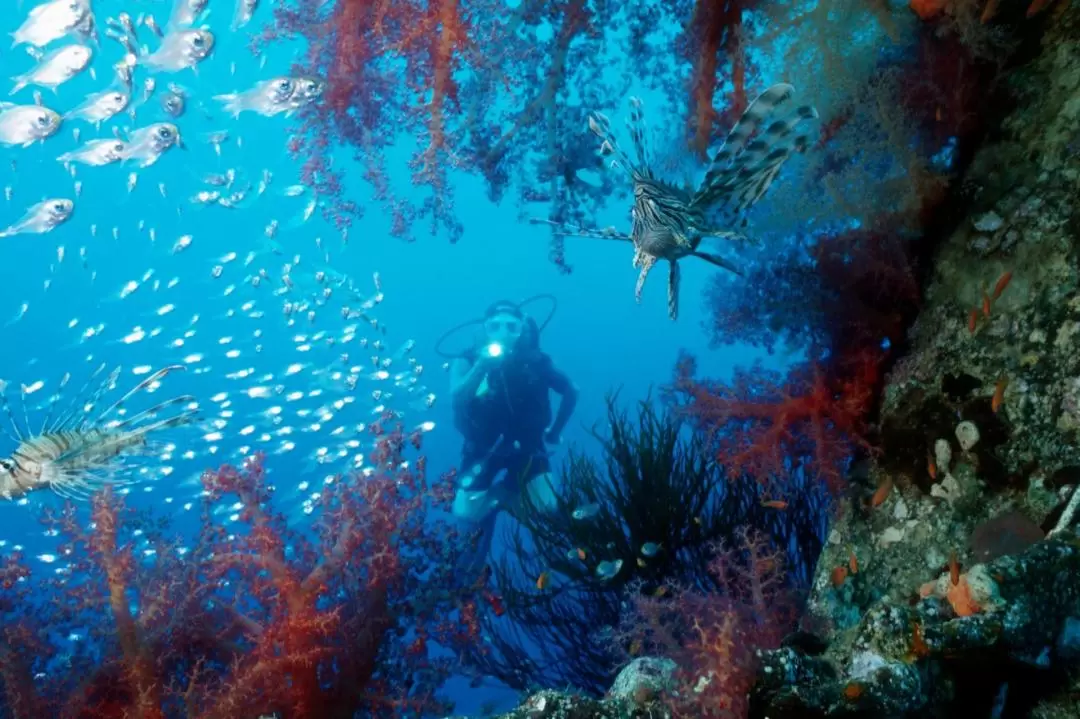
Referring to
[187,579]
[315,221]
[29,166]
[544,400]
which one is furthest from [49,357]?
[187,579]

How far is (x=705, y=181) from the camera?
280 centimetres

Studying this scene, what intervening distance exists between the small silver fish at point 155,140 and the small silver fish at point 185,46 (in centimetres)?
68

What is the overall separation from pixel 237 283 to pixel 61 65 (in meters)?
21.0

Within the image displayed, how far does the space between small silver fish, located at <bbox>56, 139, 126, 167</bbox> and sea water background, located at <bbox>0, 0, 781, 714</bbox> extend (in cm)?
646

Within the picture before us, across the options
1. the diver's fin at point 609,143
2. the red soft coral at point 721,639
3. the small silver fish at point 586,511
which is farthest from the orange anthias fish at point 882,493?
the small silver fish at point 586,511

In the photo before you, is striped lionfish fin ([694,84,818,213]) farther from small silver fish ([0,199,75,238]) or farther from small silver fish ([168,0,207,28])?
small silver fish ([0,199,75,238])

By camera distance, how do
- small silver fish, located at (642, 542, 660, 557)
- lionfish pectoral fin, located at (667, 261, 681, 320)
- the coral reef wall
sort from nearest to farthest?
the coral reef wall → lionfish pectoral fin, located at (667, 261, 681, 320) → small silver fish, located at (642, 542, 660, 557)

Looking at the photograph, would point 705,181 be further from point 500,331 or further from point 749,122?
point 500,331

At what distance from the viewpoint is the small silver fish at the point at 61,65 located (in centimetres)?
725

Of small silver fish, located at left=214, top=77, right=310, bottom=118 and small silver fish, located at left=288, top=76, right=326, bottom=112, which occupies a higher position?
small silver fish, located at left=214, top=77, right=310, bottom=118

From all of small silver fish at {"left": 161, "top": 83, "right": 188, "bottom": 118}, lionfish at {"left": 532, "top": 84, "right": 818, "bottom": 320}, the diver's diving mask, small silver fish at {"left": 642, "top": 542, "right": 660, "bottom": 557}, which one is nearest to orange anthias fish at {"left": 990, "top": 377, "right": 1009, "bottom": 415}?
lionfish at {"left": 532, "top": 84, "right": 818, "bottom": 320}

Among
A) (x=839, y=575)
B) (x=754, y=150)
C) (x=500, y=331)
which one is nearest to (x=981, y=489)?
(x=839, y=575)

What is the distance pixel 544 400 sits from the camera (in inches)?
407

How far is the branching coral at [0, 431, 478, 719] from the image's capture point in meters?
3.53
